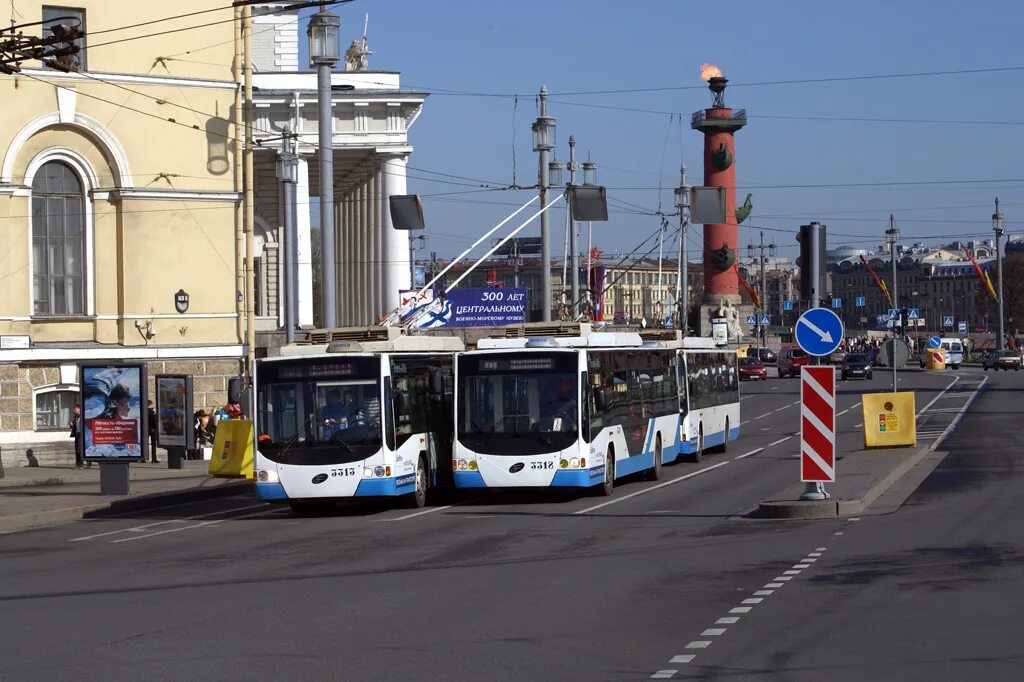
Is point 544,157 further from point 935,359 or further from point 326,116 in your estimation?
point 935,359

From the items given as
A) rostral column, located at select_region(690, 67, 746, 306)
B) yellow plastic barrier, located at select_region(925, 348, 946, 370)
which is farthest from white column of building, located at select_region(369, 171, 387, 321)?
rostral column, located at select_region(690, 67, 746, 306)

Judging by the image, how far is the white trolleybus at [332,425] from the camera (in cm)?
2272

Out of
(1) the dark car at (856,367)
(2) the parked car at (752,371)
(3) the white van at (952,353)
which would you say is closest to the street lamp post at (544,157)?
(1) the dark car at (856,367)

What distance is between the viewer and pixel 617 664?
376 inches

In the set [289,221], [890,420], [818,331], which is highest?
[289,221]

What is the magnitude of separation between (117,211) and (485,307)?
11269 millimetres

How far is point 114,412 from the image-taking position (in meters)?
27.2

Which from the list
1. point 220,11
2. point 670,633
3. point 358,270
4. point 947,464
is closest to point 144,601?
point 670,633

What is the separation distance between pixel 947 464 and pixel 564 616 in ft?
62.2

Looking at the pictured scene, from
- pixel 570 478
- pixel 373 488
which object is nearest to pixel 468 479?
pixel 570 478

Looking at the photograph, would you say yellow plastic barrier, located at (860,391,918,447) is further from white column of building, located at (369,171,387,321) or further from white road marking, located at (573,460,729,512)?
white column of building, located at (369,171,387,321)

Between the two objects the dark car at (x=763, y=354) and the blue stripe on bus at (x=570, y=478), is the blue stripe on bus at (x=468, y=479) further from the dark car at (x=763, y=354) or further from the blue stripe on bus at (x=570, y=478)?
the dark car at (x=763, y=354)

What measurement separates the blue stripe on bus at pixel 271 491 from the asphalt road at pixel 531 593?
396mm

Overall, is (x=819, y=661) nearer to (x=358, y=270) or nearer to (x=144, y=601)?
(x=144, y=601)
